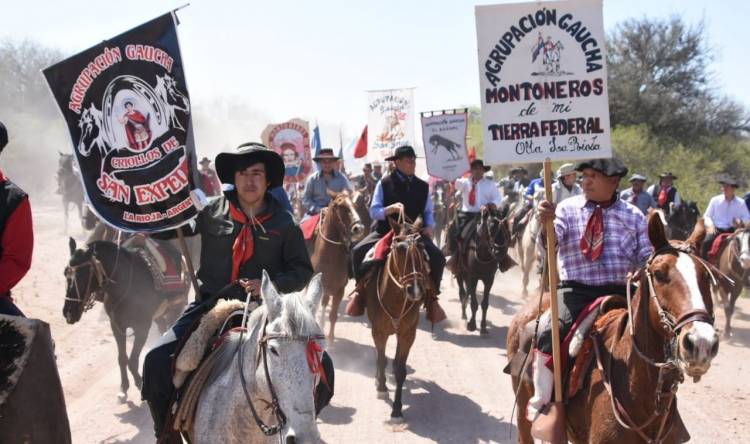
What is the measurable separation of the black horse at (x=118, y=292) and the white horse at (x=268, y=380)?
4.78 metres

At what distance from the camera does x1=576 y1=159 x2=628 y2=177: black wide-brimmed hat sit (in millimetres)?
4812

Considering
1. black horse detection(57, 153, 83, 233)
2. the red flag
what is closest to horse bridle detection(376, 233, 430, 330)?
the red flag

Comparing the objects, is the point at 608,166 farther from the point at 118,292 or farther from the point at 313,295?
the point at 118,292

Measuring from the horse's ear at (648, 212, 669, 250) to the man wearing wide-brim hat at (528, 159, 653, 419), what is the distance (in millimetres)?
807

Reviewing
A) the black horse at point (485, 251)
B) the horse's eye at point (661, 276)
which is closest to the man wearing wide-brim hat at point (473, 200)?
the black horse at point (485, 251)

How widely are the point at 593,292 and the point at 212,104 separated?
11622 cm

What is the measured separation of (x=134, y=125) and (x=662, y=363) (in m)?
3.71

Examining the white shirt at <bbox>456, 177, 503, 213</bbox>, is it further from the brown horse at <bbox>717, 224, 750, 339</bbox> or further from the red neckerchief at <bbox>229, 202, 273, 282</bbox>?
the red neckerchief at <bbox>229, 202, 273, 282</bbox>

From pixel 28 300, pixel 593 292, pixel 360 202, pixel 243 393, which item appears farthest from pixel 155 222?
pixel 28 300

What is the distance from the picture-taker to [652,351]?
3977mm

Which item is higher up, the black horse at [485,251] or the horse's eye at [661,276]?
the horse's eye at [661,276]

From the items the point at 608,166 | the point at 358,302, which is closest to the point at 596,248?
the point at 608,166

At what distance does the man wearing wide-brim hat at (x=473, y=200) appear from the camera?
13.0 meters

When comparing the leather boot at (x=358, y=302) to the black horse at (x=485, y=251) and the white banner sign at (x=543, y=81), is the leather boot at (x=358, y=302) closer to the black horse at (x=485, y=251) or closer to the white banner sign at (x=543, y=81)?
the black horse at (x=485, y=251)
